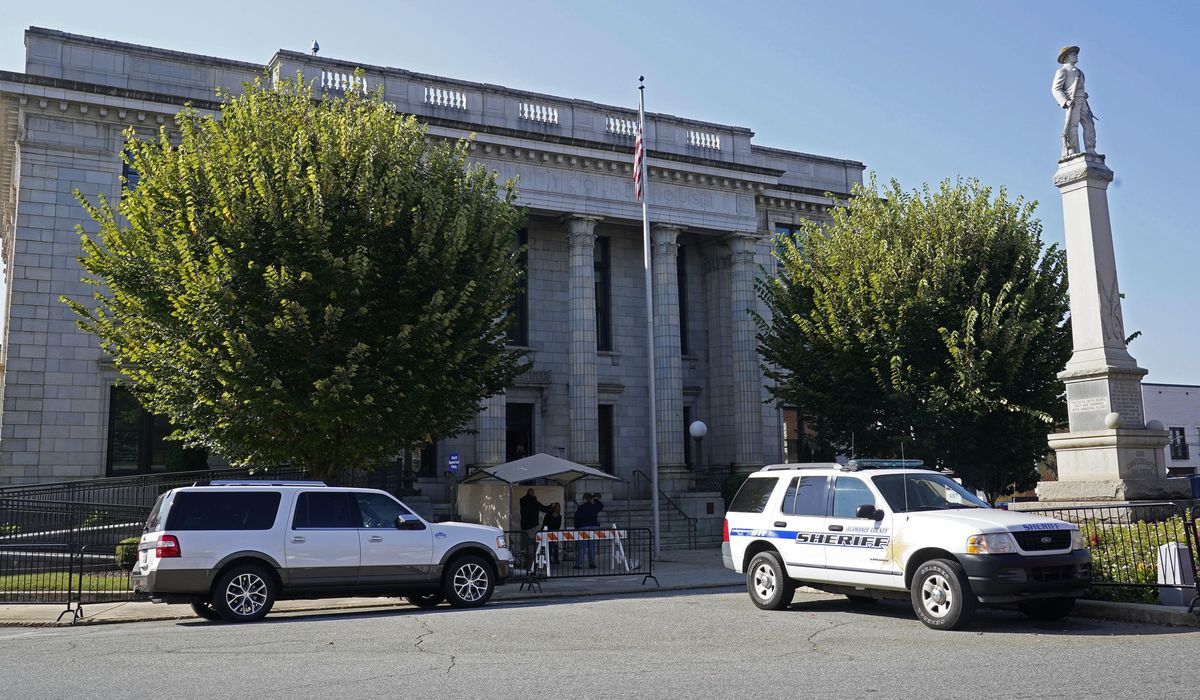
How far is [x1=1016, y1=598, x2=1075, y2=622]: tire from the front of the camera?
11.2 m

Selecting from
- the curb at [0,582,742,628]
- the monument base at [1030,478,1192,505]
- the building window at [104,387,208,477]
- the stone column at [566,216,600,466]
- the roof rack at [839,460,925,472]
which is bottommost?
the curb at [0,582,742,628]

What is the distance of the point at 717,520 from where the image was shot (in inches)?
1143

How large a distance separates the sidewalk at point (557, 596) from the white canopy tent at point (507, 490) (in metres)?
3.35

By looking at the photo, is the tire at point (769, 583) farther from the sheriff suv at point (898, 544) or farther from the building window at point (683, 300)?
the building window at point (683, 300)

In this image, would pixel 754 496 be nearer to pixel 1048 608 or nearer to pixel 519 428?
pixel 1048 608

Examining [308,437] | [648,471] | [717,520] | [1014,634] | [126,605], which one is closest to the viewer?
[1014,634]

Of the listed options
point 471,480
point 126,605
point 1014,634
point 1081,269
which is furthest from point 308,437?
point 1081,269

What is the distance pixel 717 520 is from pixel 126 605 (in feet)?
57.4

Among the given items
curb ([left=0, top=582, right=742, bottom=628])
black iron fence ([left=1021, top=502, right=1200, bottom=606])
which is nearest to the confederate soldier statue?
black iron fence ([left=1021, top=502, right=1200, bottom=606])

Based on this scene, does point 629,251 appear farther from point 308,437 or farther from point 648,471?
point 308,437

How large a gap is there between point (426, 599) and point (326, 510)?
238 cm

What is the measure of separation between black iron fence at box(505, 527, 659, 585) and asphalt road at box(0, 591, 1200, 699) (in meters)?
Answer: 4.04

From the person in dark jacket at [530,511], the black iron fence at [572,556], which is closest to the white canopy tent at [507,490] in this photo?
the person in dark jacket at [530,511]

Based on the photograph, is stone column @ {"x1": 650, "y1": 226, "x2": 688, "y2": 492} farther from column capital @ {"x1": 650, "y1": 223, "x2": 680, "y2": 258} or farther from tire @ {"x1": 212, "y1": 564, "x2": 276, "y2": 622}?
tire @ {"x1": 212, "y1": 564, "x2": 276, "y2": 622}
